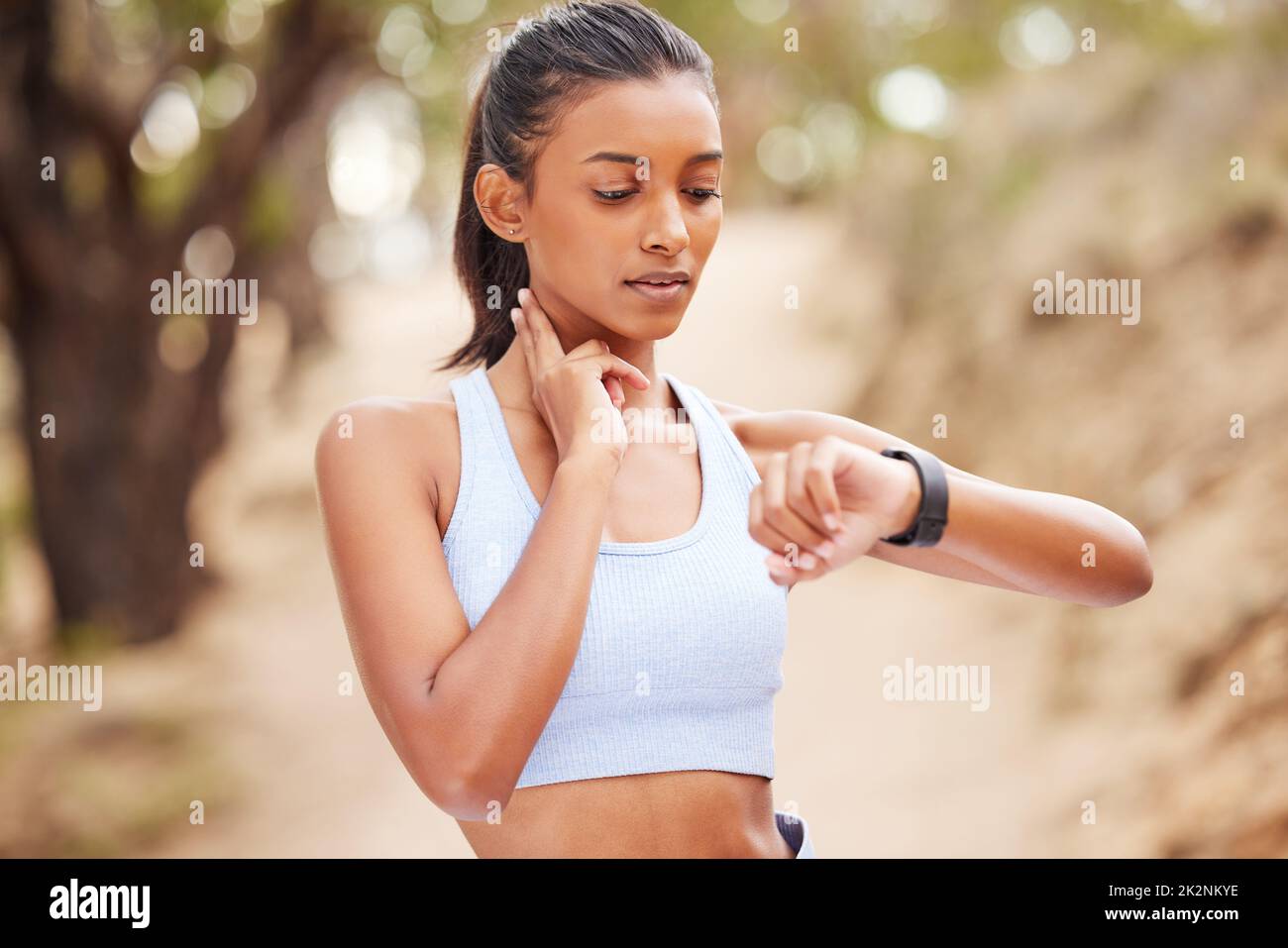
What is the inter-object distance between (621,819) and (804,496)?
0.49m

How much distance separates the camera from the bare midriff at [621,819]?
5.25ft

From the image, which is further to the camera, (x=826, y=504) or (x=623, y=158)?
(x=623, y=158)

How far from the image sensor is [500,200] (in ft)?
6.13

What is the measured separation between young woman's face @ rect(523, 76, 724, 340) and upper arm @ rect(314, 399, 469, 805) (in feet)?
1.05

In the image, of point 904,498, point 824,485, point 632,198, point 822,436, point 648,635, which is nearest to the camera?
point 824,485

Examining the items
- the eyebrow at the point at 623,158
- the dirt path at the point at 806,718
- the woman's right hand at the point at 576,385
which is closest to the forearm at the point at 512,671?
the woman's right hand at the point at 576,385

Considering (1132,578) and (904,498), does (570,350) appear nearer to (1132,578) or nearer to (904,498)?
(904,498)

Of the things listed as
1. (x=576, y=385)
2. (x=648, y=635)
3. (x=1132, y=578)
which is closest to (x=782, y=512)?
(x=648, y=635)

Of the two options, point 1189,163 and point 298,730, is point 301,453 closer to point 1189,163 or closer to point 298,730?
point 298,730

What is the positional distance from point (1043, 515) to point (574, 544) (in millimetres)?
601

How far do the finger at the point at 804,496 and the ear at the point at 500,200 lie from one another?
2.12 feet

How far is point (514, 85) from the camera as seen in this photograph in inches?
72.7

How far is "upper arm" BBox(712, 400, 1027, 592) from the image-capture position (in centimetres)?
181

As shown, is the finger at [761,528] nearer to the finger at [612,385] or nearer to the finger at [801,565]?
the finger at [801,565]
